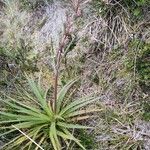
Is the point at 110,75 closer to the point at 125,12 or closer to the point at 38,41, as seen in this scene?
the point at 125,12

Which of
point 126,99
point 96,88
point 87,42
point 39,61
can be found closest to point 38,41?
point 39,61

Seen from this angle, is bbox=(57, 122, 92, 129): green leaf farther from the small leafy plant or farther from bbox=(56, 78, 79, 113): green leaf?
bbox=(56, 78, 79, 113): green leaf

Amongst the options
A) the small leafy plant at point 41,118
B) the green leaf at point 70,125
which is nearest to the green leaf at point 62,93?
the small leafy plant at point 41,118

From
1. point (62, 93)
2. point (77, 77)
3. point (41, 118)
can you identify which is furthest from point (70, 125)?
point (77, 77)

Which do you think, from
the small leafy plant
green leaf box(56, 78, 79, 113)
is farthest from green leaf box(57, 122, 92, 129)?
green leaf box(56, 78, 79, 113)

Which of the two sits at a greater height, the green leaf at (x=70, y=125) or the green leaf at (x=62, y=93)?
the green leaf at (x=62, y=93)

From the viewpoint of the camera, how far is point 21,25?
16.5ft

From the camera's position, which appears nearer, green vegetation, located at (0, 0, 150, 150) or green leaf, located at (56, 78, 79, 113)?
green vegetation, located at (0, 0, 150, 150)

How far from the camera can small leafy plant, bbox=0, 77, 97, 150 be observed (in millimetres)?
3842

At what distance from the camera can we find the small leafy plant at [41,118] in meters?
3.84

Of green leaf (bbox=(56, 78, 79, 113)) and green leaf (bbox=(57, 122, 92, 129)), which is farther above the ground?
green leaf (bbox=(56, 78, 79, 113))

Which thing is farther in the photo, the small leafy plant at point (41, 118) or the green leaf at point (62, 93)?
the green leaf at point (62, 93)

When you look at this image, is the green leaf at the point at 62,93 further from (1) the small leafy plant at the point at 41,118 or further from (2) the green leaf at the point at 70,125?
(2) the green leaf at the point at 70,125

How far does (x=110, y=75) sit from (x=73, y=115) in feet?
2.07
